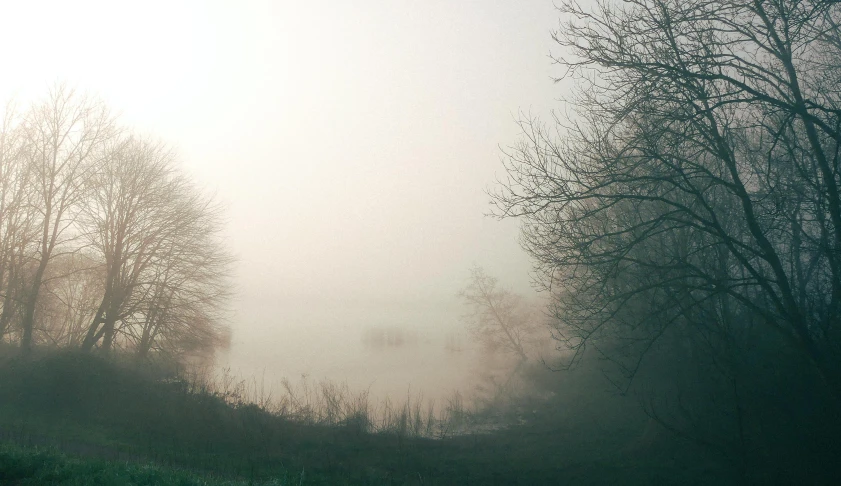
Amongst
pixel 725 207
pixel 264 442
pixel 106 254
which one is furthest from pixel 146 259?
pixel 725 207

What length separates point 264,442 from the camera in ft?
52.2

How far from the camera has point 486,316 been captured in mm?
39406

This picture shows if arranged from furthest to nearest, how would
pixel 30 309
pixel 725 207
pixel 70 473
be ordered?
pixel 30 309 → pixel 725 207 → pixel 70 473

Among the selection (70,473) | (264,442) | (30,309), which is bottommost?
(264,442)

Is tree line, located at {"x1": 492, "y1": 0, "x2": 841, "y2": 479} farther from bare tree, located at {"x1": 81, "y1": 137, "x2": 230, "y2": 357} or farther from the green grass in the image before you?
bare tree, located at {"x1": 81, "y1": 137, "x2": 230, "y2": 357}

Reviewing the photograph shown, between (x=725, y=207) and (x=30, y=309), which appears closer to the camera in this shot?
(x=725, y=207)

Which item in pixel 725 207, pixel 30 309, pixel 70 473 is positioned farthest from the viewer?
pixel 30 309

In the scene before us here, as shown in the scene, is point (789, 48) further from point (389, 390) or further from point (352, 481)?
point (389, 390)

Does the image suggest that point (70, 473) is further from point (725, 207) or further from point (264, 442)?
point (725, 207)

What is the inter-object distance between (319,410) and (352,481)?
9.32 m

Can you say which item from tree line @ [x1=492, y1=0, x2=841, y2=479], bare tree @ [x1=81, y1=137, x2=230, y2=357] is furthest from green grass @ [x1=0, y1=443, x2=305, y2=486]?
bare tree @ [x1=81, y1=137, x2=230, y2=357]

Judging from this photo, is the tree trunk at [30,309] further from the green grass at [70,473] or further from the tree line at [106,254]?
the green grass at [70,473]

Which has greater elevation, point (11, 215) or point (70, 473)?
point (11, 215)

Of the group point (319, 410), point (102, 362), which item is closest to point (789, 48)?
point (319, 410)
